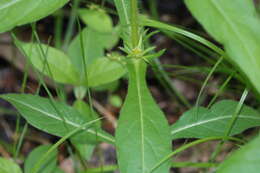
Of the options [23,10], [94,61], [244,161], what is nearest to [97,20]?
[94,61]

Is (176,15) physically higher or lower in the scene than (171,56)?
higher

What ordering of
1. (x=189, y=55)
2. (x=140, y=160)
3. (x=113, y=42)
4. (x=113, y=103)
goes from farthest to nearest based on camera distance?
1. (x=189, y=55)
2. (x=113, y=103)
3. (x=113, y=42)
4. (x=140, y=160)

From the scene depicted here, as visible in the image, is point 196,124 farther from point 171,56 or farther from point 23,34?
point 23,34

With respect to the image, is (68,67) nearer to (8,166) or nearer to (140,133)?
(8,166)

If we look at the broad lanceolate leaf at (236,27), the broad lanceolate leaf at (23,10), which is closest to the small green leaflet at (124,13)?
the broad lanceolate leaf at (23,10)

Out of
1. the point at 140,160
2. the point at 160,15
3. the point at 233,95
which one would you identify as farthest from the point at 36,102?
the point at 160,15

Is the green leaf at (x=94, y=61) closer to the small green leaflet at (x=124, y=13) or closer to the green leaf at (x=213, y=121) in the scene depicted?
the small green leaflet at (x=124, y=13)
